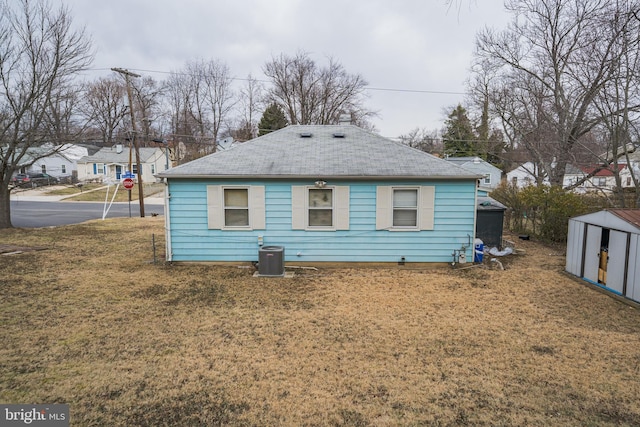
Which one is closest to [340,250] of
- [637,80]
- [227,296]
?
[227,296]

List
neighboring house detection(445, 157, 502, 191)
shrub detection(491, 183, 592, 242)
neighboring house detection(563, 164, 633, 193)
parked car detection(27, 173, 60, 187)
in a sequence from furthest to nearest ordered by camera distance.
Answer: parked car detection(27, 173, 60, 187)
neighboring house detection(445, 157, 502, 191)
neighboring house detection(563, 164, 633, 193)
shrub detection(491, 183, 592, 242)

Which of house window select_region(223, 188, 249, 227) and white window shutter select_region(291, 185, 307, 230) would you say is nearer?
white window shutter select_region(291, 185, 307, 230)

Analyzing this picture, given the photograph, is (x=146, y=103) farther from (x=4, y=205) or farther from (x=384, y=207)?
(x=384, y=207)

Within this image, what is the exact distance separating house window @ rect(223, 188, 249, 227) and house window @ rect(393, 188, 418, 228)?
12.9ft

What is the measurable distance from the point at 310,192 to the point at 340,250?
1742 millimetres

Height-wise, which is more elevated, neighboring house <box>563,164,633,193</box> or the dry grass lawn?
neighboring house <box>563,164,633,193</box>

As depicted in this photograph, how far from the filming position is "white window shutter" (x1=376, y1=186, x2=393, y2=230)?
9.56 meters

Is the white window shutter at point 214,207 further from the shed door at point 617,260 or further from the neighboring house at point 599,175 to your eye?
the neighboring house at point 599,175

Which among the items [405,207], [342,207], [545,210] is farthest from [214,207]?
[545,210]

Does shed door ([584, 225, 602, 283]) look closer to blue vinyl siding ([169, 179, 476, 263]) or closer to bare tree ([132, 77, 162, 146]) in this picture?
blue vinyl siding ([169, 179, 476, 263])

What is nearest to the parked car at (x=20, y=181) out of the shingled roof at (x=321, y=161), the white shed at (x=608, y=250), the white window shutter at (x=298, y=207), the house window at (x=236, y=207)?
the shingled roof at (x=321, y=161)

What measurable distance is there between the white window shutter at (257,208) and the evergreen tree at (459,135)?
36196 mm

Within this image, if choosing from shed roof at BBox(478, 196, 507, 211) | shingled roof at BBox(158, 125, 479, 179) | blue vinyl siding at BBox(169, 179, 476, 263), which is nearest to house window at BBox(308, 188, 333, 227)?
blue vinyl siding at BBox(169, 179, 476, 263)

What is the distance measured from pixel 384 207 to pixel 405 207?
1.86 feet
